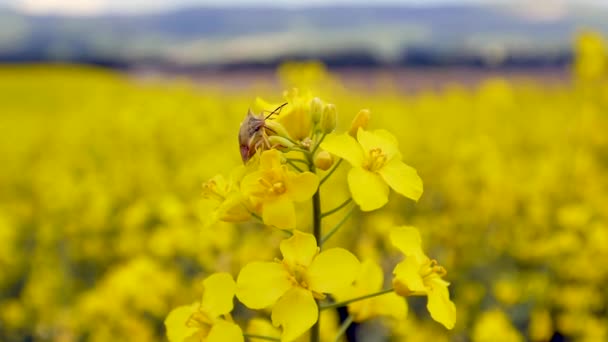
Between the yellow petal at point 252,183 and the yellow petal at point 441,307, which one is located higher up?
the yellow petal at point 252,183

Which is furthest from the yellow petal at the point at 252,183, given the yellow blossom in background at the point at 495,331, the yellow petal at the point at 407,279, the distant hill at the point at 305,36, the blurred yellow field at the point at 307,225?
the distant hill at the point at 305,36

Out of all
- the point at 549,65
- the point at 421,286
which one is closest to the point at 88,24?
the point at 549,65

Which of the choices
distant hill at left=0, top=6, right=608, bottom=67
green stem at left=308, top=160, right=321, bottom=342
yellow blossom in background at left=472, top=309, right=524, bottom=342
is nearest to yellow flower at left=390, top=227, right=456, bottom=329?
green stem at left=308, top=160, right=321, bottom=342

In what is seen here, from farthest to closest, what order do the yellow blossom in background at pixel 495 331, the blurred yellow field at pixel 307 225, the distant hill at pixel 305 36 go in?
the distant hill at pixel 305 36
the blurred yellow field at pixel 307 225
the yellow blossom in background at pixel 495 331

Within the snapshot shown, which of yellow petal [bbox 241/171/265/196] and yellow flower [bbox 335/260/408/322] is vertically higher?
yellow petal [bbox 241/171/265/196]

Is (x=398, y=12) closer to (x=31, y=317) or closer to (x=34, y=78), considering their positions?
(x=34, y=78)

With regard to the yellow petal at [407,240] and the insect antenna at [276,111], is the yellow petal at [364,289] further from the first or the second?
the insect antenna at [276,111]

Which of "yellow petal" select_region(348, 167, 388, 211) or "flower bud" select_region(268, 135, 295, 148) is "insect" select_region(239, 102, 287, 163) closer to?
"flower bud" select_region(268, 135, 295, 148)
